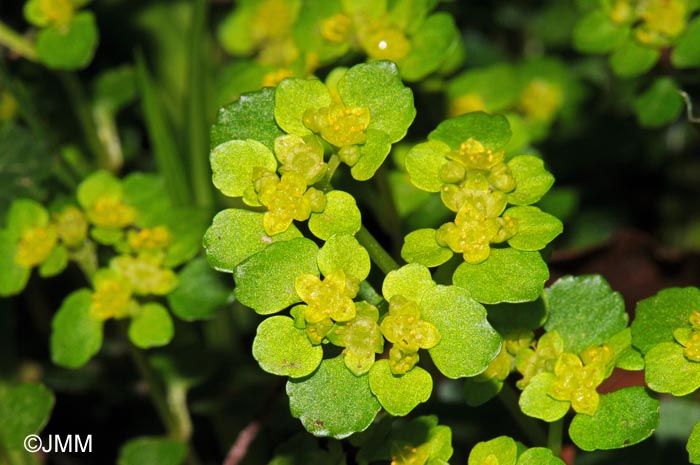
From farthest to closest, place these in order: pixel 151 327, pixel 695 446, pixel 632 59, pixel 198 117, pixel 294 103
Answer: pixel 198 117 → pixel 632 59 → pixel 151 327 → pixel 294 103 → pixel 695 446

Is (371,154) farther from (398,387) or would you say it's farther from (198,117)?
(198,117)

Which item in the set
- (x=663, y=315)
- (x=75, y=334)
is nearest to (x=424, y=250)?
(x=663, y=315)

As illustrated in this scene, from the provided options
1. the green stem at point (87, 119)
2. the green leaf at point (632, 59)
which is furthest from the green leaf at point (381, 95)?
the green stem at point (87, 119)

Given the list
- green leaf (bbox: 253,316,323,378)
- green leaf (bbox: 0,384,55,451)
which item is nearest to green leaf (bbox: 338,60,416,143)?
green leaf (bbox: 253,316,323,378)

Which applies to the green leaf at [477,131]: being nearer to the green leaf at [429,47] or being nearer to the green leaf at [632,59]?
the green leaf at [429,47]

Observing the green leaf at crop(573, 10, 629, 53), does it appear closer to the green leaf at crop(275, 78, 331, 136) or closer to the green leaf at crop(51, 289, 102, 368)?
the green leaf at crop(275, 78, 331, 136)
